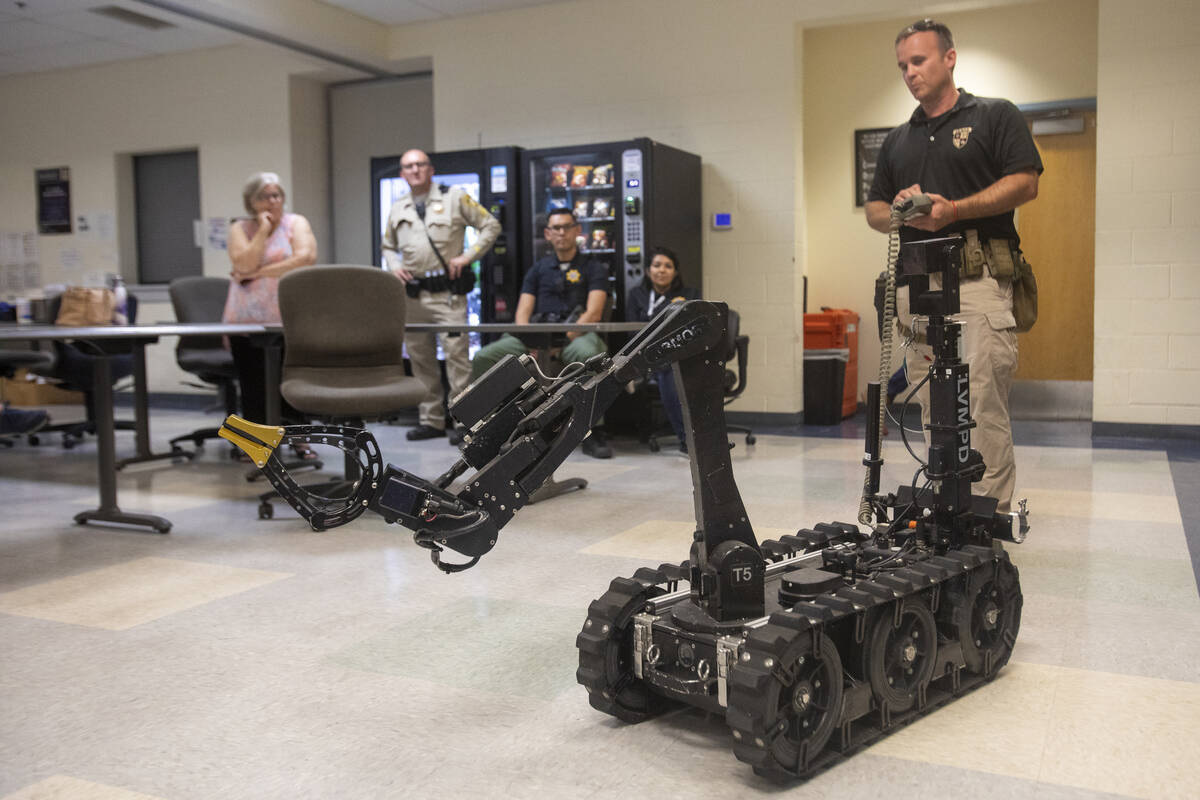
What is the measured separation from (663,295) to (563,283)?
0.66 meters

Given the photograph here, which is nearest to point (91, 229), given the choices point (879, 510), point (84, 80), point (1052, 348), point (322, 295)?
point (84, 80)

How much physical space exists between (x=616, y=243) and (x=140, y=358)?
9.15ft

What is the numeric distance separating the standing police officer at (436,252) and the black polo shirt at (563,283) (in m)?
0.42

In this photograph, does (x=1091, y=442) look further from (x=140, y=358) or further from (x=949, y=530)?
(x=140, y=358)

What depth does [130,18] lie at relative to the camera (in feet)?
24.7

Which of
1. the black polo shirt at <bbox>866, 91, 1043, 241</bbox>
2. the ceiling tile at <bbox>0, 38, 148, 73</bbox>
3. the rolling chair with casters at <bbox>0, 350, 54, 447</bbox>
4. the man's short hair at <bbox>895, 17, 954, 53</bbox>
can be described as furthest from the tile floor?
the ceiling tile at <bbox>0, 38, 148, 73</bbox>

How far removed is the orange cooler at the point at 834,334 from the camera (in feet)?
22.1

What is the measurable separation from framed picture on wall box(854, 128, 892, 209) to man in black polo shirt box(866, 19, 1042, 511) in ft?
14.3

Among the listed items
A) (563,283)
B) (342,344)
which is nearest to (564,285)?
(563,283)

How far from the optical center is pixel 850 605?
68.5 inches

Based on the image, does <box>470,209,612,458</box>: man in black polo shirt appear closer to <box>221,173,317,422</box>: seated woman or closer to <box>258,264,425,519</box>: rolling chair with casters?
<box>221,173,317,422</box>: seated woman

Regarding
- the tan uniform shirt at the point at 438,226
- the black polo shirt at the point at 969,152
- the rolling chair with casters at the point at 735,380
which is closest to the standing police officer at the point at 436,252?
the tan uniform shirt at the point at 438,226

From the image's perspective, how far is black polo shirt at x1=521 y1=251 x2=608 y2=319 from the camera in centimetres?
585

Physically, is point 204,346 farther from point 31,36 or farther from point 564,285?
point 31,36
